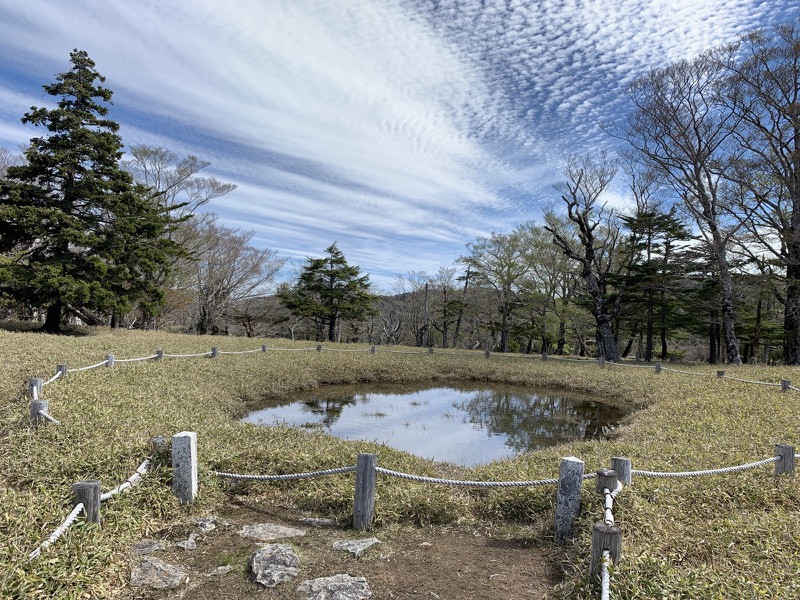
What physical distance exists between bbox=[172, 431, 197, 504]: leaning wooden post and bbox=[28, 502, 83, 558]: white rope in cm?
91

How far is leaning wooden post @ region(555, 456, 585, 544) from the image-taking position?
3.80 m

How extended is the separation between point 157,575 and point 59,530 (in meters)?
0.72

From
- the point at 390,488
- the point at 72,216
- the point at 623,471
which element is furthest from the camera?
the point at 72,216

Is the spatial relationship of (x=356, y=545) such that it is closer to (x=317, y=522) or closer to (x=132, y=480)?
(x=317, y=522)

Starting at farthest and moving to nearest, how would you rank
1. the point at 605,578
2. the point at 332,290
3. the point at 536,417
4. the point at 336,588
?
the point at 332,290 → the point at 536,417 → the point at 336,588 → the point at 605,578

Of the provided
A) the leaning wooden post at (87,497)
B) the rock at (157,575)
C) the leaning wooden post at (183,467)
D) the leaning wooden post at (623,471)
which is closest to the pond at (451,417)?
the leaning wooden post at (623,471)

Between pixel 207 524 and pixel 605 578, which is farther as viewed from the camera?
pixel 207 524

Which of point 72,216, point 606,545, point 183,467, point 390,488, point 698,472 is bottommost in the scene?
point 390,488

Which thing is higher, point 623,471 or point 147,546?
point 623,471

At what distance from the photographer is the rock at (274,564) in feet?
10.6

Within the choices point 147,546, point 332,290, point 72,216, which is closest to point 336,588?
point 147,546

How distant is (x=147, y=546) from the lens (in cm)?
359

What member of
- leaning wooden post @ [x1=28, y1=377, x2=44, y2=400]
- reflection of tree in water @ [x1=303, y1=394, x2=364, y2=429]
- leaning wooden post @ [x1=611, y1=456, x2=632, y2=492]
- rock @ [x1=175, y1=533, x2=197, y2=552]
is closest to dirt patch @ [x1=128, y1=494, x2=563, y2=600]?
rock @ [x1=175, y1=533, x2=197, y2=552]

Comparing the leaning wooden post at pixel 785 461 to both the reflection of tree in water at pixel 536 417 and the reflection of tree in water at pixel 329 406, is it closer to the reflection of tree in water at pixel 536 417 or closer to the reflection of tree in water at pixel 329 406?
the reflection of tree in water at pixel 536 417
